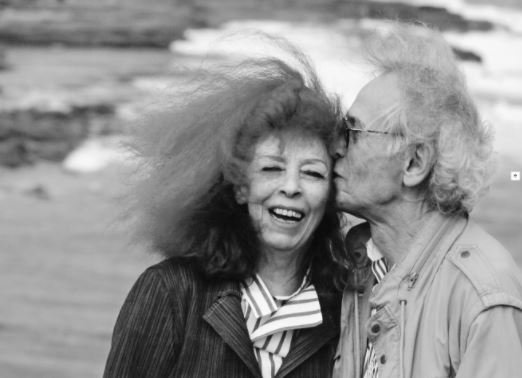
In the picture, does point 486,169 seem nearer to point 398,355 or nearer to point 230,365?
point 398,355

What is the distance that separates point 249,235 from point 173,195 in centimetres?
22

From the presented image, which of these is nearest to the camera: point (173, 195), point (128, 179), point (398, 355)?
point (398, 355)

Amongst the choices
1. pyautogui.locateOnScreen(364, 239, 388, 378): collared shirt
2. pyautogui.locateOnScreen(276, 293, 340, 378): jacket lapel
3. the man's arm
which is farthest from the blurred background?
the man's arm

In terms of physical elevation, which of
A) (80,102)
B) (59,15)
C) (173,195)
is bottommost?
(80,102)

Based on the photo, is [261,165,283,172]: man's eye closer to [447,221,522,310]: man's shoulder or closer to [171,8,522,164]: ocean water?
[447,221,522,310]: man's shoulder

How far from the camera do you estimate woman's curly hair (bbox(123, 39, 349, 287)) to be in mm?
2666

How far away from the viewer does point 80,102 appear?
5.38 m

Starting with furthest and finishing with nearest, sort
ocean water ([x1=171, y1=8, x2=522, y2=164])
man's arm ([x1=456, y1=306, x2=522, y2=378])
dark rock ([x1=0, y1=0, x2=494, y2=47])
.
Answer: dark rock ([x1=0, y1=0, x2=494, y2=47])
ocean water ([x1=171, y1=8, x2=522, y2=164])
man's arm ([x1=456, y1=306, x2=522, y2=378])

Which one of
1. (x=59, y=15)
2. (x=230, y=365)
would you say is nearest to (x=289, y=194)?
(x=230, y=365)

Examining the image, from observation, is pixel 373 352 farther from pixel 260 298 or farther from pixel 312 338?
pixel 260 298

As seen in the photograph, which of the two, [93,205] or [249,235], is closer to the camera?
[249,235]

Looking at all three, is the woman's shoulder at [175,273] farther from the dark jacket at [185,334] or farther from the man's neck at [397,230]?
the man's neck at [397,230]

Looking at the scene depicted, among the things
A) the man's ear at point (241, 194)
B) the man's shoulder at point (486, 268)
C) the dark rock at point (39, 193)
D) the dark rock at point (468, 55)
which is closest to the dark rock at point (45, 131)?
the dark rock at point (39, 193)

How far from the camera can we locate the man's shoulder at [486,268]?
239 centimetres
